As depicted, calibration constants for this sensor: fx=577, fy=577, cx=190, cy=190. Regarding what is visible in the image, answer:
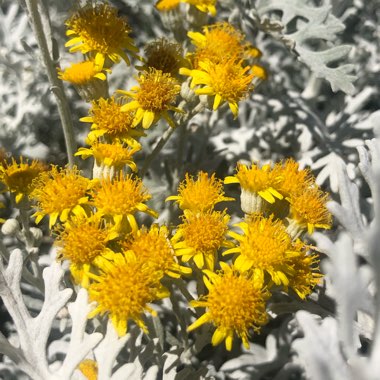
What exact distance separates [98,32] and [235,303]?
922mm

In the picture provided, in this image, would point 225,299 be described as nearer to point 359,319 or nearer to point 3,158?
point 359,319

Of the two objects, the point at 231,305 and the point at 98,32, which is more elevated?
the point at 98,32

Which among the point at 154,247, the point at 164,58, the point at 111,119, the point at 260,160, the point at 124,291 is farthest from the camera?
the point at 260,160

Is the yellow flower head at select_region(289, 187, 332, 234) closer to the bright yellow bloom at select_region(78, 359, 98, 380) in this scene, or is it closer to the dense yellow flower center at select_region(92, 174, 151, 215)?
the dense yellow flower center at select_region(92, 174, 151, 215)

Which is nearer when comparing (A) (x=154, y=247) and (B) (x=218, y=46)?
(A) (x=154, y=247)

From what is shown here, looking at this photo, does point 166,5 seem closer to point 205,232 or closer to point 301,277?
point 205,232

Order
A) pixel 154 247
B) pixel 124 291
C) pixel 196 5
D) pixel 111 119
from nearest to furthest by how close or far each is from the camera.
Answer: pixel 124 291 → pixel 154 247 → pixel 111 119 → pixel 196 5

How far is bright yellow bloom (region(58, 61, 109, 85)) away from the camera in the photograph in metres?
1.72

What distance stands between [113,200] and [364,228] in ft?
2.19

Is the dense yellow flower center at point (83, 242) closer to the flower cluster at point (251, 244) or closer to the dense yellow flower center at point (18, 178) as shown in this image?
the flower cluster at point (251, 244)

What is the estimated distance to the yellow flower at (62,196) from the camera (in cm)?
155

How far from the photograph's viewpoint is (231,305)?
1409mm

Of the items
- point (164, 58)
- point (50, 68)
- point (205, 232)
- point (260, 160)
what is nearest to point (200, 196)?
point (205, 232)

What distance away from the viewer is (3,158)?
1.81m
